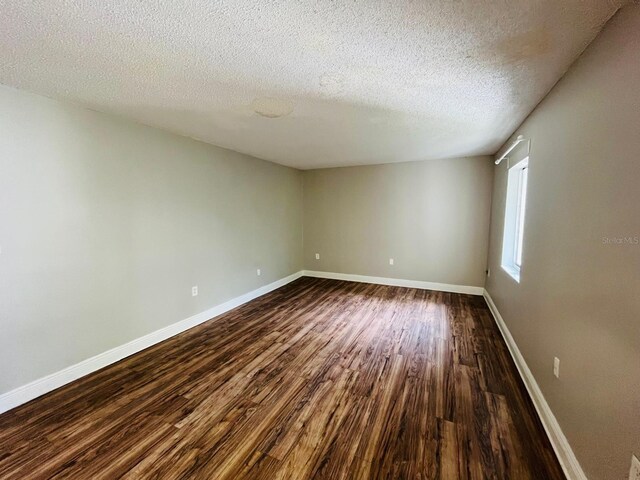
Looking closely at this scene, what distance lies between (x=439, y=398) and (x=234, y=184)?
3324 millimetres

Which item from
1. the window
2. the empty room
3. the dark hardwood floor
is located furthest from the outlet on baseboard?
the window

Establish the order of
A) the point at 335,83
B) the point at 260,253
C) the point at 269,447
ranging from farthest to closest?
1. the point at 260,253
2. the point at 335,83
3. the point at 269,447

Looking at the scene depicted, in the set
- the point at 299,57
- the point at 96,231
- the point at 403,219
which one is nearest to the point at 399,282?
the point at 403,219

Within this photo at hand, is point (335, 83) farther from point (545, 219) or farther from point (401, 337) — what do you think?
point (401, 337)

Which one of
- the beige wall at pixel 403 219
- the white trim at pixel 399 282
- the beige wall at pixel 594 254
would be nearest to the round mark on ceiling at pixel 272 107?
the beige wall at pixel 594 254

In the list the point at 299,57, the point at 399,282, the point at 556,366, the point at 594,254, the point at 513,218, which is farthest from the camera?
the point at 399,282

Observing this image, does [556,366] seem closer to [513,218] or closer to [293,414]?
[293,414]

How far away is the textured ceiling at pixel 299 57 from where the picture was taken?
1150 millimetres

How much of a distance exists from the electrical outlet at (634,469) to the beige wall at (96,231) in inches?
131

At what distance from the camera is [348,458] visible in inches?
58.0

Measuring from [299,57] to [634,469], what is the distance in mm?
2257

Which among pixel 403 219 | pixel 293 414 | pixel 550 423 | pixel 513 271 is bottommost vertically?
pixel 293 414

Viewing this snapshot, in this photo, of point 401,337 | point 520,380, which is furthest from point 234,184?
point 520,380

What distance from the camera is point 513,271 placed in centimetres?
292
